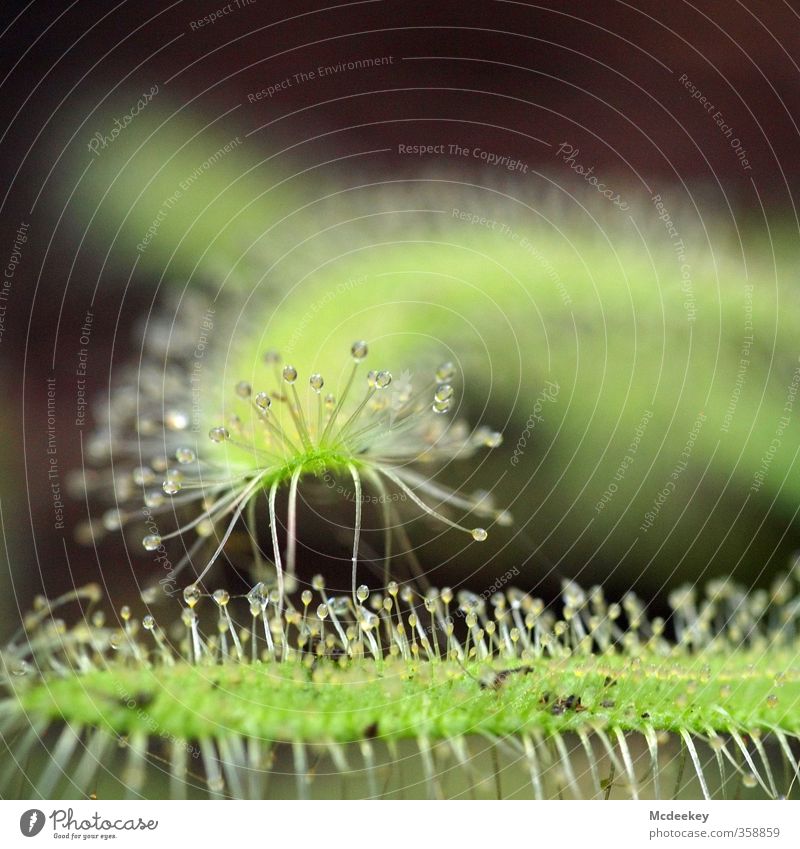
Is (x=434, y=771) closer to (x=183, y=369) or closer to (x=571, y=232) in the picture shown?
(x=183, y=369)

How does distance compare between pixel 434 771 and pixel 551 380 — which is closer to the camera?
pixel 434 771

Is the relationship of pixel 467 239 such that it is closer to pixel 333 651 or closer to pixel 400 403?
pixel 400 403

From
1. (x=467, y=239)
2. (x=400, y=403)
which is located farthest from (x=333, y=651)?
(x=467, y=239)

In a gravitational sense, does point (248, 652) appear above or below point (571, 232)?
below

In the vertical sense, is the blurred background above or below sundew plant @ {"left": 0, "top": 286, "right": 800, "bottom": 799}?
above

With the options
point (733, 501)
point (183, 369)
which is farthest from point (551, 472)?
point (183, 369)

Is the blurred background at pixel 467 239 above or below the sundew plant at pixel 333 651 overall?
above
